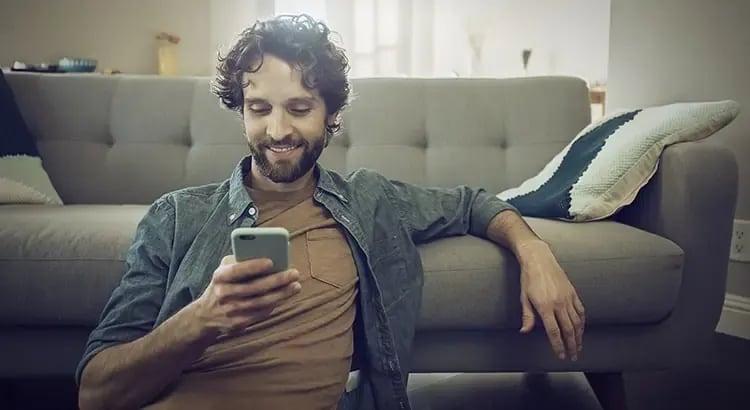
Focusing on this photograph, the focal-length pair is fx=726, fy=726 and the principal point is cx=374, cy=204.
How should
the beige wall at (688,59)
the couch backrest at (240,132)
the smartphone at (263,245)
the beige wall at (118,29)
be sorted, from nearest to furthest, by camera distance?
the smartphone at (263,245)
the couch backrest at (240,132)
the beige wall at (688,59)
the beige wall at (118,29)

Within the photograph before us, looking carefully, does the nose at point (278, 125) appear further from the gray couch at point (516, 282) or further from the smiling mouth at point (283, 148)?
the gray couch at point (516, 282)

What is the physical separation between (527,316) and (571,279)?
0.18 meters

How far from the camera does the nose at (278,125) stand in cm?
113

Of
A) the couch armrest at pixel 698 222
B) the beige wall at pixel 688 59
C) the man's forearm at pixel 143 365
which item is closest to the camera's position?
the man's forearm at pixel 143 365

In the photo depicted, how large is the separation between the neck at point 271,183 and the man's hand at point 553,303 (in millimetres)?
404

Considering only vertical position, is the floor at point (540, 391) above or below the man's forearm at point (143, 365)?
below

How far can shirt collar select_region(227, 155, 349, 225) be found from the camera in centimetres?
115

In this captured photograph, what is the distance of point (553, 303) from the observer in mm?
1192

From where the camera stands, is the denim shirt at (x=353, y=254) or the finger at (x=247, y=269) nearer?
the finger at (x=247, y=269)

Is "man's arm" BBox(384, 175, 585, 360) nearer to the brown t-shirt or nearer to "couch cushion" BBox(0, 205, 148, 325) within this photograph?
the brown t-shirt

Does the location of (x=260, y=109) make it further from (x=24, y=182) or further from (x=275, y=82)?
(x=24, y=182)

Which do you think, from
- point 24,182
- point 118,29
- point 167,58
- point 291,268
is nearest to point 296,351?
point 291,268

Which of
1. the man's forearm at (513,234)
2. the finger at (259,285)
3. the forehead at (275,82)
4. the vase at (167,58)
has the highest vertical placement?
the vase at (167,58)

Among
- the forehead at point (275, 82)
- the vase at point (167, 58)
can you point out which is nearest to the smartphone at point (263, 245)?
the forehead at point (275, 82)
